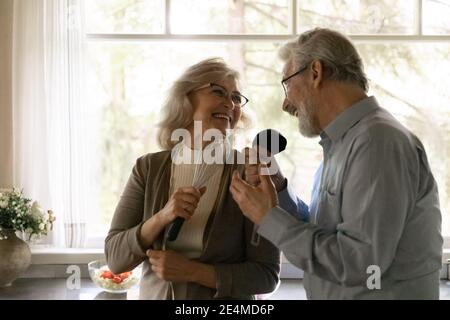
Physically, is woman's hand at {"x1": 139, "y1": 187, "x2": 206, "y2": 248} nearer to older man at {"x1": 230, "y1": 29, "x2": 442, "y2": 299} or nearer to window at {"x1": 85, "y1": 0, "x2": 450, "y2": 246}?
older man at {"x1": 230, "y1": 29, "x2": 442, "y2": 299}

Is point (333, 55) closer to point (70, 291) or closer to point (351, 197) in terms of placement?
point (351, 197)

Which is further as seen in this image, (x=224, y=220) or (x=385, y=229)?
(x=224, y=220)

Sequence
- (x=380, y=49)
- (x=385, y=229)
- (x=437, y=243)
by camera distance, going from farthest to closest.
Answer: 1. (x=380, y=49)
2. (x=437, y=243)
3. (x=385, y=229)

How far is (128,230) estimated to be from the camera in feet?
5.09

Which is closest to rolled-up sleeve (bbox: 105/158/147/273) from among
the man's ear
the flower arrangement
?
the man's ear

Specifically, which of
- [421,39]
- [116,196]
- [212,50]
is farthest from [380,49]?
[116,196]

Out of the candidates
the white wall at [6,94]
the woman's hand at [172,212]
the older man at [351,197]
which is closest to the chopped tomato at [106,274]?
the white wall at [6,94]

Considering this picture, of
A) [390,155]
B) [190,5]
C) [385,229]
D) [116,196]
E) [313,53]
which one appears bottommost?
[116,196]

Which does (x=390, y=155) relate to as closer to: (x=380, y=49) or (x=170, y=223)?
(x=170, y=223)

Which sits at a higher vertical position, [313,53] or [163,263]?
[313,53]

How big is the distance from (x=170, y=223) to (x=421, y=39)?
2.03 metres

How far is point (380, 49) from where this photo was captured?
3.05 m

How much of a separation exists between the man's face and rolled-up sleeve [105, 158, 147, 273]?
0.46 metres

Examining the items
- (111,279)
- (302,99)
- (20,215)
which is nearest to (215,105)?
(302,99)
